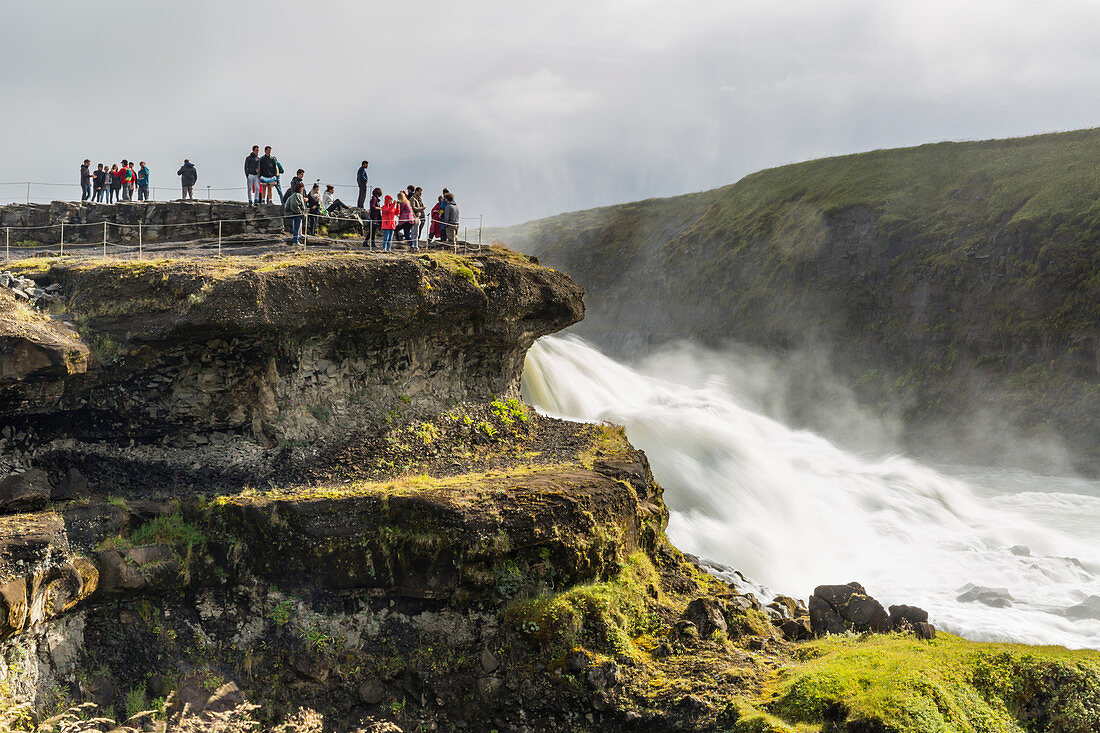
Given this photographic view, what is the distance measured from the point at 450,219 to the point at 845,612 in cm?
1177

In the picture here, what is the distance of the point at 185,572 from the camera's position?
11164 millimetres

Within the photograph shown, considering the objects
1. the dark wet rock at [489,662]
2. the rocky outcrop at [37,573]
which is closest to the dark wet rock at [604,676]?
the dark wet rock at [489,662]

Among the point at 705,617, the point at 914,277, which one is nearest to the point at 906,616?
the point at 705,617

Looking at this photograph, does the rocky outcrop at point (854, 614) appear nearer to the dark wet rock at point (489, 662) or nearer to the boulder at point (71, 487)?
the dark wet rock at point (489, 662)

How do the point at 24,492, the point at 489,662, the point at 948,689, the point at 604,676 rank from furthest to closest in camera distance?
the point at 24,492
the point at 489,662
the point at 604,676
the point at 948,689

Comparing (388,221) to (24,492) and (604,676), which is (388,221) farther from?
(604,676)

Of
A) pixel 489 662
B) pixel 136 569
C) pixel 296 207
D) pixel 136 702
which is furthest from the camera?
pixel 296 207

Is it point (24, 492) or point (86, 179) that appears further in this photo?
point (86, 179)

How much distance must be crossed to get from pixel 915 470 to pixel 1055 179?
20898 millimetres

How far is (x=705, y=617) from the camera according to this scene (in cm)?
1227

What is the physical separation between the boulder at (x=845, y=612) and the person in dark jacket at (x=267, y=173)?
1472cm

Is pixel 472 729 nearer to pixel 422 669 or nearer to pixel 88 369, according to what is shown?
pixel 422 669

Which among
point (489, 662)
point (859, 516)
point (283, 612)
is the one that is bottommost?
point (859, 516)

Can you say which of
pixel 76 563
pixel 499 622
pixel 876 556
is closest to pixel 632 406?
pixel 876 556
